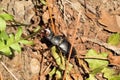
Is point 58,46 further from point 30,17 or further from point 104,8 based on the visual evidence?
point 104,8

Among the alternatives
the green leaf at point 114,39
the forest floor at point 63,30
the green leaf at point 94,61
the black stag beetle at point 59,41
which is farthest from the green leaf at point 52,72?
the green leaf at point 114,39

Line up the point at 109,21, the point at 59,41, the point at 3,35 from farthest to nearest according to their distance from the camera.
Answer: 1. the point at 109,21
2. the point at 59,41
3. the point at 3,35

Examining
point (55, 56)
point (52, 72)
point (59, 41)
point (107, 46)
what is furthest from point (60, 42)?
point (107, 46)

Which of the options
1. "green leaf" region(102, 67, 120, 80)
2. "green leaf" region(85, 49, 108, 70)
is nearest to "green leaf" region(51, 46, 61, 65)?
"green leaf" region(85, 49, 108, 70)

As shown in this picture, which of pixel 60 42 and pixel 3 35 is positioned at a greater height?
pixel 3 35

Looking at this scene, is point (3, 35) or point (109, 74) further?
point (109, 74)

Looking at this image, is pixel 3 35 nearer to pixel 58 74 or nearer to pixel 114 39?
pixel 58 74

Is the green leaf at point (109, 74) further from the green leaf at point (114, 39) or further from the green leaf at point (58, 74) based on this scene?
the green leaf at point (58, 74)
